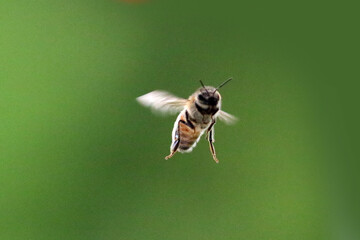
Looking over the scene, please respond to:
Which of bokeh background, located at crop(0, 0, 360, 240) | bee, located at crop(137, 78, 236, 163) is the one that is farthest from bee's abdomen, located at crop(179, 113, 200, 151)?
bokeh background, located at crop(0, 0, 360, 240)

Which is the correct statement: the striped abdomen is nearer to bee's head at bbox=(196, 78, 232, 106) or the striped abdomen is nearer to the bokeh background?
bee's head at bbox=(196, 78, 232, 106)

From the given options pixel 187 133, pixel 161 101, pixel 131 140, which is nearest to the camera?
pixel 161 101

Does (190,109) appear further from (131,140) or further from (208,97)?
(131,140)

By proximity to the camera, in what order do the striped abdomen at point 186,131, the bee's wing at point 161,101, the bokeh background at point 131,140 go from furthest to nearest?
the bokeh background at point 131,140
the striped abdomen at point 186,131
the bee's wing at point 161,101

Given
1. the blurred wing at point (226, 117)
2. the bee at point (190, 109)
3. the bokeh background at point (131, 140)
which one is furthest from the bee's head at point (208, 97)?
the bokeh background at point (131, 140)

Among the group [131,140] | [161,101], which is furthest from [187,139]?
[131,140]

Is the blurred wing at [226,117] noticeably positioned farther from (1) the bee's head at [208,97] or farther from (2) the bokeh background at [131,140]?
(2) the bokeh background at [131,140]

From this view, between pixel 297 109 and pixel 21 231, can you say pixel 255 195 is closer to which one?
pixel 297 109
